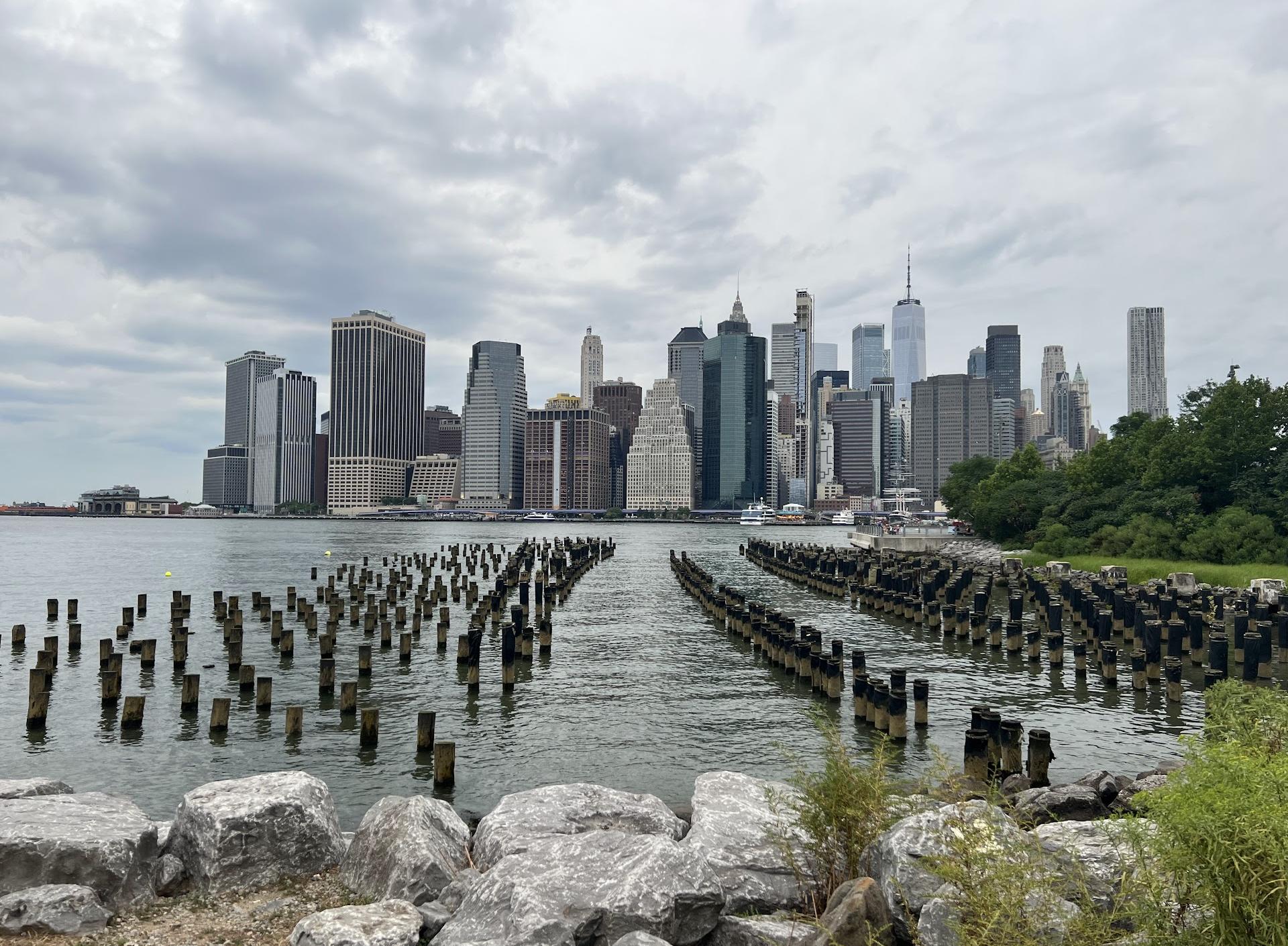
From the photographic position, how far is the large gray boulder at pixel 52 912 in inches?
384

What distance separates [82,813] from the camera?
12.0 meters

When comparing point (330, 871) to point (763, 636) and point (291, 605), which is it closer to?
point (763, 636)

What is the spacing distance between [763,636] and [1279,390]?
4709cm

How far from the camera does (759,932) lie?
366 inches

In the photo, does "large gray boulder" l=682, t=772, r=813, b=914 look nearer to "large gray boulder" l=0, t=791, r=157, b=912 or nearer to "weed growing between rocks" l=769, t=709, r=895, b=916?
"weed growing between rocks" l=769, t=709, r=895, b=916

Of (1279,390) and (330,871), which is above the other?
(1279,390)

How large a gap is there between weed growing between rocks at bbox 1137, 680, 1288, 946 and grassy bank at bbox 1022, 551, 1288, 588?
4914cm

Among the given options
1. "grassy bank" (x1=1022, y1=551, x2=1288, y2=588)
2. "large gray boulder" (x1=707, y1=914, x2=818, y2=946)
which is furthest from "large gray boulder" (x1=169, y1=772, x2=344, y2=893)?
"grassy bank" (x1=1022, y1=551, x2=1288, y2=588)

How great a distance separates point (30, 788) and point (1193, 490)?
66099 millimetres

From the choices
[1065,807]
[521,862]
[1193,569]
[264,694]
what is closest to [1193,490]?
[1193,569]

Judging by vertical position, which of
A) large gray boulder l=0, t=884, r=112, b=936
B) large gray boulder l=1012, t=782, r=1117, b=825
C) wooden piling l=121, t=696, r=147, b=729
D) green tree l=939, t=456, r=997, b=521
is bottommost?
wooden piling l=121, t=696, r=147, b=729

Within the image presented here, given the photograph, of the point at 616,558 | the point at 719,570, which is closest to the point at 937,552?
the point at 719,570

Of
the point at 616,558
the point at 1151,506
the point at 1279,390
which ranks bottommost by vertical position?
the point at 616,558

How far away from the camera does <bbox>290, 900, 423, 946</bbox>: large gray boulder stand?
8906 mm
